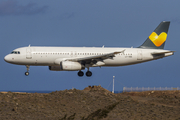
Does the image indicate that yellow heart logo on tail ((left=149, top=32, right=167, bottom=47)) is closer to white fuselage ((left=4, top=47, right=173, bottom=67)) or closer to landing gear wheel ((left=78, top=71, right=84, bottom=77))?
white fuselage ((left=4, top=47, right=173, bottom=67))

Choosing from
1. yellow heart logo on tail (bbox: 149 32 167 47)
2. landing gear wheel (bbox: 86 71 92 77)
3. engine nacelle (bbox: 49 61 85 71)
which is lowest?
landing gear wheel (bbox: 86 71 92 77)

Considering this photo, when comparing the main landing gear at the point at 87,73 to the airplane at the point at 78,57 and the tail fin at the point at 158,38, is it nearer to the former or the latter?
the airplane at the point at 78,57

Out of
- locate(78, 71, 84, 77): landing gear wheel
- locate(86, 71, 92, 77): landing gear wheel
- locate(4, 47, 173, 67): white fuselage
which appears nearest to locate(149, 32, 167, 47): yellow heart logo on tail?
locate(4, 47, 173, 67): white fuselage

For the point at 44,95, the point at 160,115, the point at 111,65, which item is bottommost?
the point at 160,115

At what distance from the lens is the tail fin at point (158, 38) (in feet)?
172

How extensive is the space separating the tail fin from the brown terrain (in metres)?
13.6

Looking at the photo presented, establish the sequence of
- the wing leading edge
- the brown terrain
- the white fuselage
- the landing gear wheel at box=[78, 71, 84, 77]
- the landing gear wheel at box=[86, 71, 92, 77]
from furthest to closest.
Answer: the landing gear wheel at box=[78, 71, 84, 77]
the landing gear wheel at box=[86, 71, 92, 77]
the white fuselage
the wing leading edge
the brown terrain

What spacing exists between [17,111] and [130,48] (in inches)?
986

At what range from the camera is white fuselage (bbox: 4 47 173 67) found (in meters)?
45.7

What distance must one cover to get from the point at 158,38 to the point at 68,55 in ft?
54.2

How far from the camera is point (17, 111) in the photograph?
30375 mm

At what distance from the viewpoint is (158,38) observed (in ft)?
174

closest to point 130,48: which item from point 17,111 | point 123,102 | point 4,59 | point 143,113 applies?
point 123,102

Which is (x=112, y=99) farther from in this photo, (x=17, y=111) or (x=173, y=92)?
(x=173, y=92)
